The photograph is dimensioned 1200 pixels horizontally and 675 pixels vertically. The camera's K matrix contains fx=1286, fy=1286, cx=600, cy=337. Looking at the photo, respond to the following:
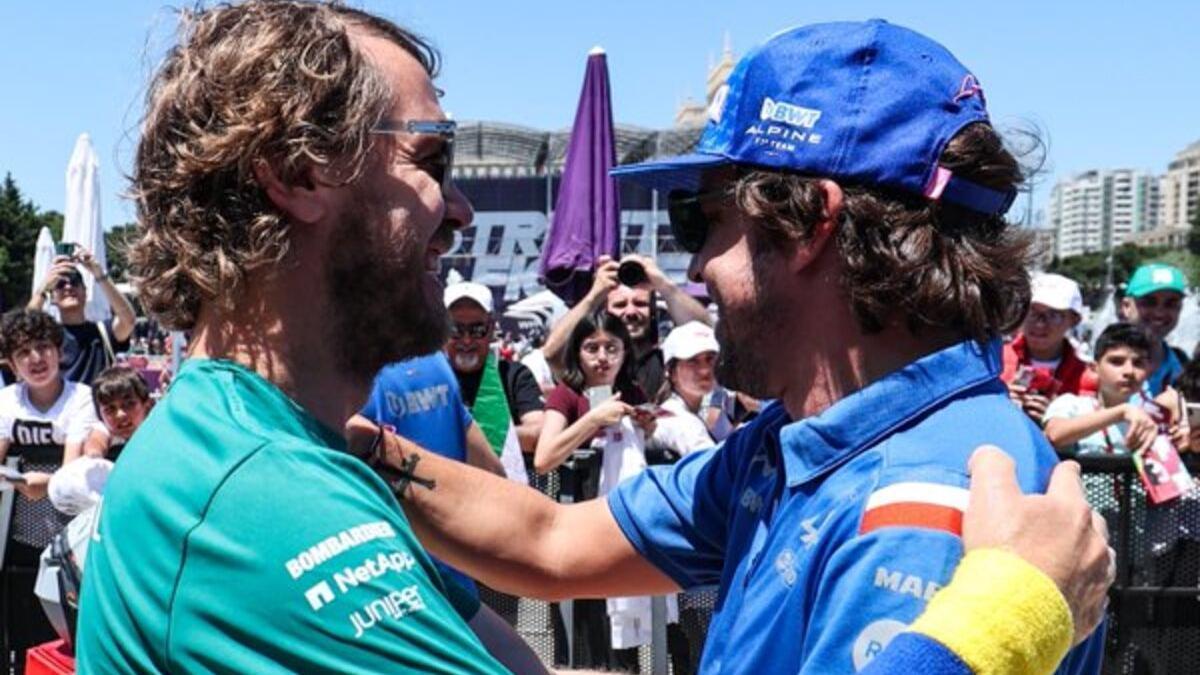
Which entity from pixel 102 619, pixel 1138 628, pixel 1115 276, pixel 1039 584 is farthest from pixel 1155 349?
pixel 1115 276

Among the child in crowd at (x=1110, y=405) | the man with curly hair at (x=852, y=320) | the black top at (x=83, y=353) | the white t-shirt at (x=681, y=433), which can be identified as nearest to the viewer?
the man with curly hair at (x=852, y=320)

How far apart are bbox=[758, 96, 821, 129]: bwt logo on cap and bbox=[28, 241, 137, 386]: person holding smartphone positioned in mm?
7386

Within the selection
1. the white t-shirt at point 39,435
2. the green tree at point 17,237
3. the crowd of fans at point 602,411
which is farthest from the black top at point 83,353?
the green tree at point 17,237

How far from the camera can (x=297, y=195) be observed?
1714 mm

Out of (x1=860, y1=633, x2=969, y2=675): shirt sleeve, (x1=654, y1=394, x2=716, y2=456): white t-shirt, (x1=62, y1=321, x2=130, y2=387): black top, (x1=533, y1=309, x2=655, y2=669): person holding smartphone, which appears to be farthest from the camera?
(x1=62, y1=321, x2=130, y2=387): black top

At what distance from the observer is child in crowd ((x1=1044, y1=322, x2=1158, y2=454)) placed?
19.0 feet

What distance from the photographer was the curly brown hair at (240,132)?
1681 mm

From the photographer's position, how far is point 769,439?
2084 millimetres

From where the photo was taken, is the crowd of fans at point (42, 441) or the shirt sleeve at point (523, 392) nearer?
the crowd of fans at point (42, 441)

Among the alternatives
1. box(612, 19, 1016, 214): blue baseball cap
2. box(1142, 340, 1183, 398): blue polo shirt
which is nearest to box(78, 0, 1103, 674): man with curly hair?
box(612, 19, 1016, 214): blue baseball cap

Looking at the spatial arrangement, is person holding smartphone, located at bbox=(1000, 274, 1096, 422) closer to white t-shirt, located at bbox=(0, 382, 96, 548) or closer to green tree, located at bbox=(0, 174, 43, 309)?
white t-shirt, located at bbox=(0, 382, 96, 548)

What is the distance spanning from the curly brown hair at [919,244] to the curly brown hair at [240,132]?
61cm

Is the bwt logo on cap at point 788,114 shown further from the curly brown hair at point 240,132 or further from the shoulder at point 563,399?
the shoulder at point 563,399

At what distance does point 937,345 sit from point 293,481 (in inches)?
37.9
